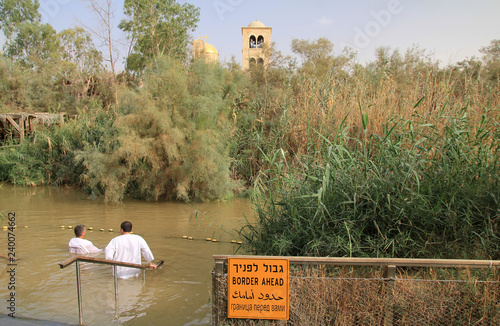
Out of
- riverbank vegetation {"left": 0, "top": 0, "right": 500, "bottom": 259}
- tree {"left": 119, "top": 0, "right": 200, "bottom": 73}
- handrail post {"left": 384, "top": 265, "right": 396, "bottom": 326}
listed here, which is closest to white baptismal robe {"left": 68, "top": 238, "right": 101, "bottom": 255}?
riverbank vegetation {"left": 0, "top": 0, "right": 500, "bottom": 259}

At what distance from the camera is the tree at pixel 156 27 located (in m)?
27.6

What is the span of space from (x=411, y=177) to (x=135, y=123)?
10100 millimetres

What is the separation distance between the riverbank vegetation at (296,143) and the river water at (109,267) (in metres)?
1.07

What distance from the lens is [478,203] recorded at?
4.75 metres

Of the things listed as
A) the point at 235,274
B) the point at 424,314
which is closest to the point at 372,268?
the point at 424,314

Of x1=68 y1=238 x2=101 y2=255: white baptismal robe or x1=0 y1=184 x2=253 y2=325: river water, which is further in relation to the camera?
x1=68 y1=238 x2=101 y2=255: white baptismal robe

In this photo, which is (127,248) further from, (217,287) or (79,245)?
(217,287)

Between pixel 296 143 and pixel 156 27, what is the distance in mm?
20894

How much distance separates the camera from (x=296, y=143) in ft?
35.0

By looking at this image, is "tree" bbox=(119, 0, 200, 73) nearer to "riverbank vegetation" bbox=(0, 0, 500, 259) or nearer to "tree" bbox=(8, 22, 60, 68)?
"riverbank vegetation" bbox=(0, 0, 500, 259)

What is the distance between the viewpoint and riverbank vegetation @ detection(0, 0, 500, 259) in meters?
4.75

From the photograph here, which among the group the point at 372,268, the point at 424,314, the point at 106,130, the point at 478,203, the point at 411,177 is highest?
the point at 106,130

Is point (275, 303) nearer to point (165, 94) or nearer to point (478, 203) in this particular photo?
point (478, 203)

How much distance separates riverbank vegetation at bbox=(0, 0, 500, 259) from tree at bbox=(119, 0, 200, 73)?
0.45 feet
